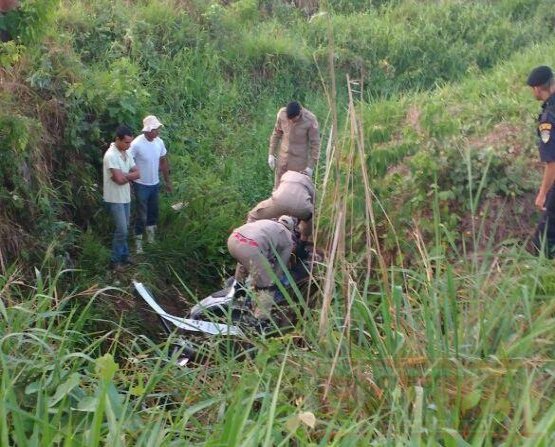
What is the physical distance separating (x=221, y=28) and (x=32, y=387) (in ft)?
29.5

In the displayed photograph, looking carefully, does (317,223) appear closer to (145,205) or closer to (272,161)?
(145,205)

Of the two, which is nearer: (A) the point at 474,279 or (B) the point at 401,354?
→ (B) the point at 401,354

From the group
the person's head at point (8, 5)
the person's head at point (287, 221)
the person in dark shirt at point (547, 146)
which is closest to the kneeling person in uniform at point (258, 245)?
the person's head at point (287, 221)

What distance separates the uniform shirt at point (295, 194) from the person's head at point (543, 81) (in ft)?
5.65

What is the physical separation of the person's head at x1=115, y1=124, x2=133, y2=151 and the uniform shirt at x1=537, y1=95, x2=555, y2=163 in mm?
3274

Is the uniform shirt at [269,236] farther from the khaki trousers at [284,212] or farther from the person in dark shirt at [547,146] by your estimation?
the person in dark shirt at [547,146]

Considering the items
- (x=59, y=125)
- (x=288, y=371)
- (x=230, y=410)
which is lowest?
(x=59, y=125)

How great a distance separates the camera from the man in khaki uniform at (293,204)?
6547 millimetres

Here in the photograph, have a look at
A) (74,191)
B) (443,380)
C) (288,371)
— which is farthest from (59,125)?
(443,380)

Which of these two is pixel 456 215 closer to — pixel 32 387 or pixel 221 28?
pixel 32 387

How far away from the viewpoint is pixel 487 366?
Answer: 132 inches

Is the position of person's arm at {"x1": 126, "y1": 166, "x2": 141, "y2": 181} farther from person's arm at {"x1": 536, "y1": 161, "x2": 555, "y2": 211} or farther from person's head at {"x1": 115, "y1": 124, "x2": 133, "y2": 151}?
person's arm at {"x1": 536, "y1": 161, "x2": 555, "y2": 211}

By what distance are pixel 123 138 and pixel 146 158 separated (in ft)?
1.48

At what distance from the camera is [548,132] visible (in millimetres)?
6039
